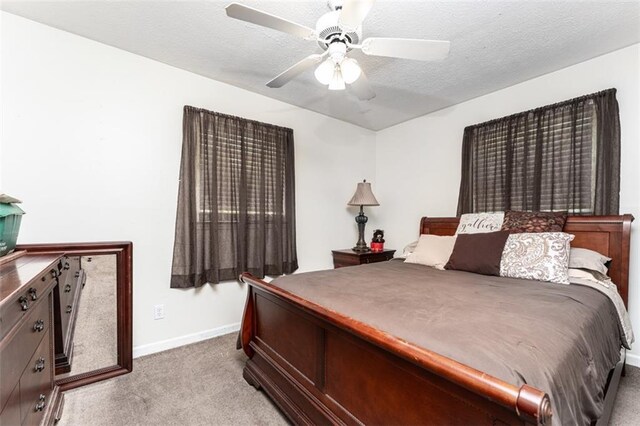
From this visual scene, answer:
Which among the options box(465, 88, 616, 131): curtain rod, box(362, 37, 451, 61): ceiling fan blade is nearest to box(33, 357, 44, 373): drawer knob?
box(362, 37, 451, 61): ceiling fan blade

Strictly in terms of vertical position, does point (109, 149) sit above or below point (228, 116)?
below

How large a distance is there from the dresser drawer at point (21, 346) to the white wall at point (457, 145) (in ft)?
11.8

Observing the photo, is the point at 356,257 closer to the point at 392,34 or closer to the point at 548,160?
the point at 548,160

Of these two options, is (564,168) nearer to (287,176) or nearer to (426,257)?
(426,257)

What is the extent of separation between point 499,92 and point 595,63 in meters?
0.74

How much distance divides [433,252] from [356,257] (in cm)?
99

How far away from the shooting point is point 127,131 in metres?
2.39

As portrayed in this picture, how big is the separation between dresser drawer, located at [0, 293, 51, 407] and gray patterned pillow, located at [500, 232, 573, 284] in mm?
2709

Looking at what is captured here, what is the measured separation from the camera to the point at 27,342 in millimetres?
1232

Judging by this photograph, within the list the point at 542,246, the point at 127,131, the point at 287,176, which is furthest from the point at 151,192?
the point at 542,246

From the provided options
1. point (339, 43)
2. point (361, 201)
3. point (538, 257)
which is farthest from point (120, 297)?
point (538, 257)

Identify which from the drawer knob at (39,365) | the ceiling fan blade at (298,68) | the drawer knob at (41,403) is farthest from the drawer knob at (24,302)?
the ceiling fan blade at (298,68)

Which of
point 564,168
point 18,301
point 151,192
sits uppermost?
point 564,168

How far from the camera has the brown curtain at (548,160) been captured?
7.55ft
